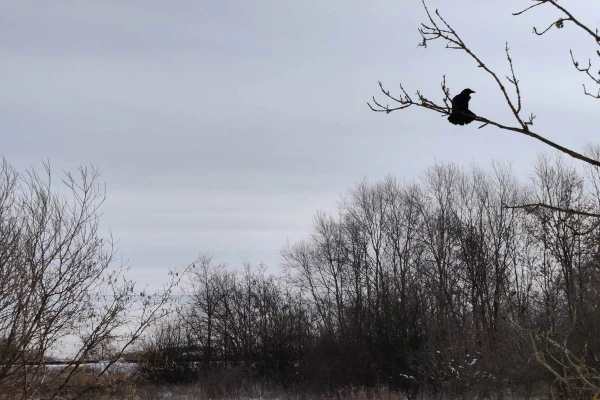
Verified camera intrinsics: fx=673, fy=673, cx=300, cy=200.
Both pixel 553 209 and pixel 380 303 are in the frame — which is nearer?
pixel 553 209

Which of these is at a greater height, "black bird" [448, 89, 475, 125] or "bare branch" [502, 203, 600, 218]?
"black bird" [448, 89, 475, 125]

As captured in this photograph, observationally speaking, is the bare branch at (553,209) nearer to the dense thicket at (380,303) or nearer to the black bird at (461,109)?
the black bird at (461,109)

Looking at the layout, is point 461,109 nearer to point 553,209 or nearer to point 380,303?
point 553,209

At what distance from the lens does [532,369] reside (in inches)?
701

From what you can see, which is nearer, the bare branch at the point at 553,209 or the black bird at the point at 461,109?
the bare branch at the point at 553,209

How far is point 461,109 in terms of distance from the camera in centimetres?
257

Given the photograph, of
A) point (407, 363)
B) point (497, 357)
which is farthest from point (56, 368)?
point (407, 363)

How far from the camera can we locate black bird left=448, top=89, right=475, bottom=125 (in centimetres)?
218

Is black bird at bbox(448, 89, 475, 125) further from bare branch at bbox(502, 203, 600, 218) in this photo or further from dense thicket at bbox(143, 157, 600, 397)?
dense thicket at bbox(143, 157, 600, 397)

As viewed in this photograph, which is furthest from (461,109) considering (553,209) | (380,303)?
(380,303)

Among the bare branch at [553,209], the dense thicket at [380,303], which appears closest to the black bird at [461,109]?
the bare branch at [553,209]

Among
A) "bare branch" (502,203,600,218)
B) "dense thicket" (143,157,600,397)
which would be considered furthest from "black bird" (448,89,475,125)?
"dense thicket" (143,157,600,397)

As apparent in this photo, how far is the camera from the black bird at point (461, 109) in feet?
7.15

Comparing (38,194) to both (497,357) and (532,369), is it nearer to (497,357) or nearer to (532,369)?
(532,369)
